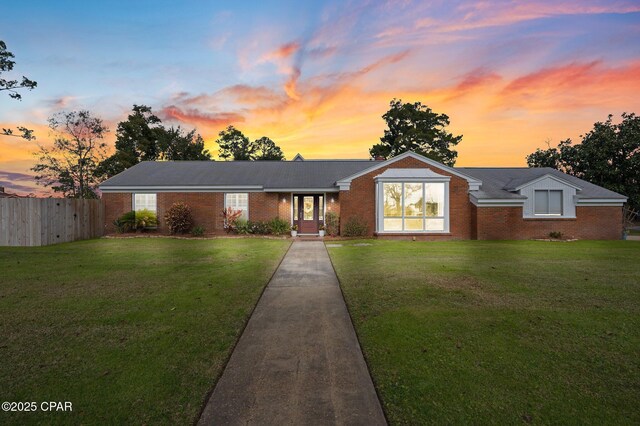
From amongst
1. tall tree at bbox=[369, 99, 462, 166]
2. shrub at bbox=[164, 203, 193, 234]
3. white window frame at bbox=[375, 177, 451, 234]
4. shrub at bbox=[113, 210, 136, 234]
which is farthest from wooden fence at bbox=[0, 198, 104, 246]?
tall tree at bbox=[369, 99, 462, 166]

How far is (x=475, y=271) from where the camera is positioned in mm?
8578

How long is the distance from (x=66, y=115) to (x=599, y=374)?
39.5 meters

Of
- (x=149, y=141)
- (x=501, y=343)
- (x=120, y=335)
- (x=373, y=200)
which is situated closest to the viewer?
(x=501, y=343)

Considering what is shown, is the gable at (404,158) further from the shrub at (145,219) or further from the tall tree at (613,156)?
the tall tree at (613,156)

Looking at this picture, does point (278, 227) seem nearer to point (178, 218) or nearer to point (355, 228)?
point (355, 228)

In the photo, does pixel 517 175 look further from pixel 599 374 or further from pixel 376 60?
pixel 599 374

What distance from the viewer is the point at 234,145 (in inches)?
2196

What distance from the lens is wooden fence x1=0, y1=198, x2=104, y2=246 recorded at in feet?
45.4

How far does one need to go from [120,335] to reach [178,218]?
1519 centimetres

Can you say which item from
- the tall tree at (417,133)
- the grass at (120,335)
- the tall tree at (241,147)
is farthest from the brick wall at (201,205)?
the tall tree at (241,147)

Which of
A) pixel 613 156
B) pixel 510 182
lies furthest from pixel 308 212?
pixel 613 156

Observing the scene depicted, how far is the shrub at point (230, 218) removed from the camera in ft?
61.7

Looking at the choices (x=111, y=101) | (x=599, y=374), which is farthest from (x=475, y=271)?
(x=111, y=101)

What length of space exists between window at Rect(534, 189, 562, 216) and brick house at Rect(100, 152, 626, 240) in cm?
5
